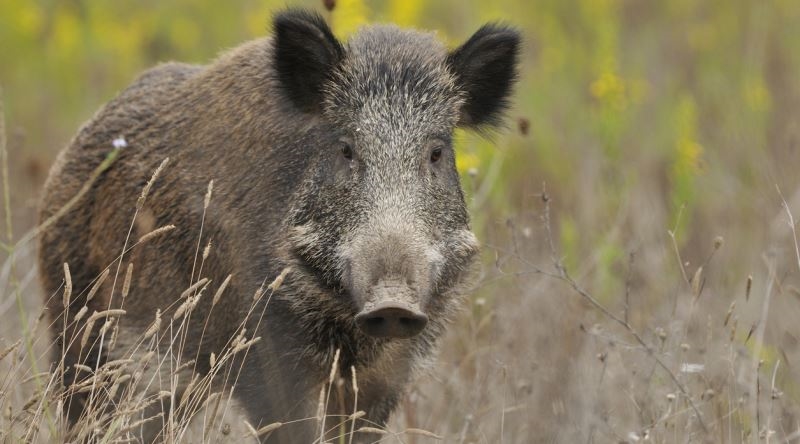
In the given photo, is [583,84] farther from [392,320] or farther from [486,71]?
[392,320]

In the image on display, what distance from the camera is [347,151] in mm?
4766

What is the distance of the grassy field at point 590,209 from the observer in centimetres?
501

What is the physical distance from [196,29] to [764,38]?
224 inches

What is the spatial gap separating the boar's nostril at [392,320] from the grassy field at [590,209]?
513mm

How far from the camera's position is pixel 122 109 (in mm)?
5730

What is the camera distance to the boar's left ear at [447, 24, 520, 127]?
16.9 feet

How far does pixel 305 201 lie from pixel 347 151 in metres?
0.26

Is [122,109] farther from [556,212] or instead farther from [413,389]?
[556,212]

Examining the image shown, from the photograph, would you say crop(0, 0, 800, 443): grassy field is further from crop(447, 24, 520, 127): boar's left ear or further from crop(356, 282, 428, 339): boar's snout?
crop(356, 282, 428, 339): boar's snout

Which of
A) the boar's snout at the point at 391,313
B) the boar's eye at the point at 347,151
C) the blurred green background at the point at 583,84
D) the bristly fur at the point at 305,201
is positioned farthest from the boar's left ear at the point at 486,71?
the boar's snout at the point at 391,313

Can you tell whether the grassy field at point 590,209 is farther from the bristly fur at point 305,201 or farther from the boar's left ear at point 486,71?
the bristly fur at point 305,201

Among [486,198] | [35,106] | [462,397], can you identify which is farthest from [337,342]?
[35,106]

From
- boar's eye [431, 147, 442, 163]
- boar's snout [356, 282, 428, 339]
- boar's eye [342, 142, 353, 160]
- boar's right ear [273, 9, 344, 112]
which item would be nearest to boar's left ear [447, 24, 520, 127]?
boar's eye [431, 147, 442, 163]

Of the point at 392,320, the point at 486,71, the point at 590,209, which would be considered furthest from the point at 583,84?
the point at 392,320
